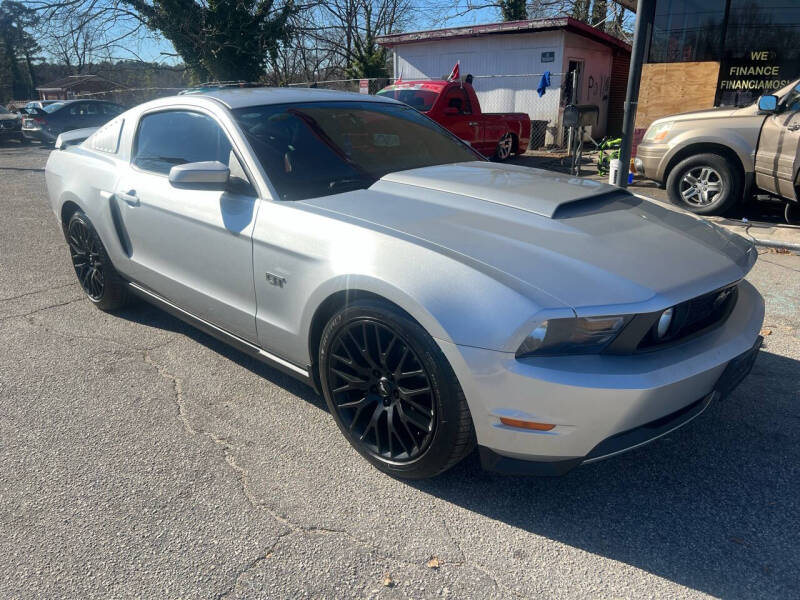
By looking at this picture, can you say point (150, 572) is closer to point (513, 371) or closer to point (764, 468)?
point (513, 371)

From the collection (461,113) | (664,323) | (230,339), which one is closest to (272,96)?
(230,339)

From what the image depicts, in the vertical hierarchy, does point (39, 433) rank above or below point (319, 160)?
below

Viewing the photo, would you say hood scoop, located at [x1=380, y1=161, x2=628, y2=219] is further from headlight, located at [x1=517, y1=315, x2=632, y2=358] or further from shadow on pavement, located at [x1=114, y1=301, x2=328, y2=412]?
shadow on pavement, located at [x1=114, y1=301, x2=328, y2=412]

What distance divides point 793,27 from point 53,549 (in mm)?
12166

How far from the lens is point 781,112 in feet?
21.5

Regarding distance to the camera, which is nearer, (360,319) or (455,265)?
(455,265)

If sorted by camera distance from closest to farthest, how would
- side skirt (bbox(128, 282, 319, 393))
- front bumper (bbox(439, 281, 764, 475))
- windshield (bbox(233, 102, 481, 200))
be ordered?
front bumper (bbox(439, 281, 764, 475)) → side skirt (bbox(128, 282, 319, 393)) → windshield (bbox(233, 102, 481, 200))

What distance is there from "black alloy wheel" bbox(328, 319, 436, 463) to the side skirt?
0.97 ft

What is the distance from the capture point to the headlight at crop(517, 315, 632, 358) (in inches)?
83.7

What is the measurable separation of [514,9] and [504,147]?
13.7 meters

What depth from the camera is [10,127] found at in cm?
2217

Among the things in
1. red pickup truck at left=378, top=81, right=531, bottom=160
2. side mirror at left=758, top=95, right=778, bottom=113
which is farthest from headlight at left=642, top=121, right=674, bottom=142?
red pickup truck at left=378, top=81, right=531, bottom=160

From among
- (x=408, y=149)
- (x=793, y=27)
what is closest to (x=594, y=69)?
(x=793, y=27)

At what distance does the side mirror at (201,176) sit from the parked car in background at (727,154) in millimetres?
5948
